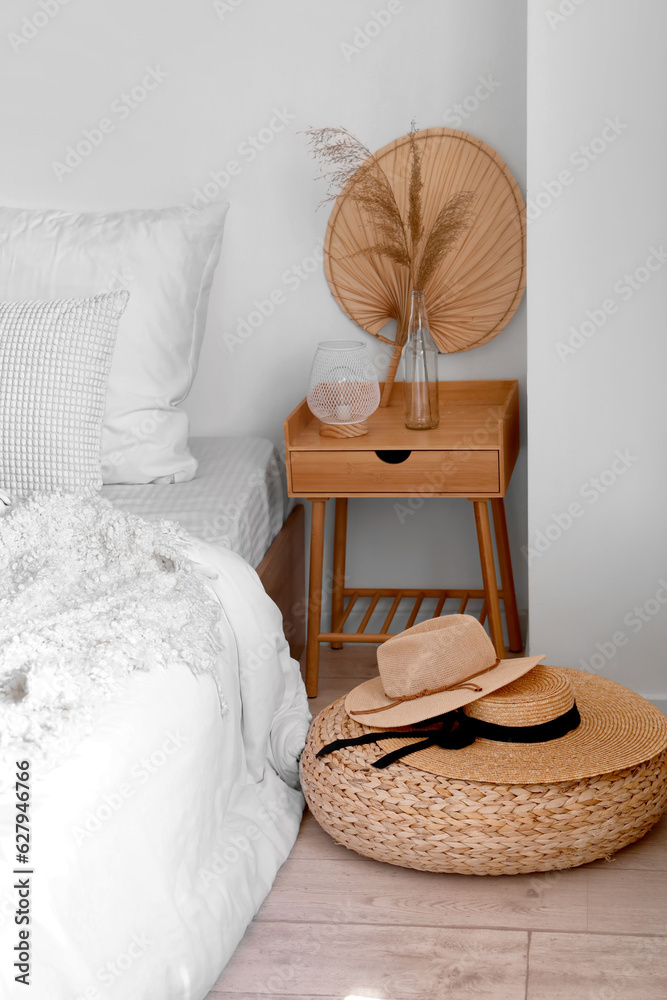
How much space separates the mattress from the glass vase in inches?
15.5

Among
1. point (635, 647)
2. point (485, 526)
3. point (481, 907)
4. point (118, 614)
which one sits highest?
point (118, 614)

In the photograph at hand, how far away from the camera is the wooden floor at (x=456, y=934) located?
134 cm

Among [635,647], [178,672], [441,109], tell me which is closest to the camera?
[178,672]

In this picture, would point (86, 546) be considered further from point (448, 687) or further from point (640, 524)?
point (640, 524)

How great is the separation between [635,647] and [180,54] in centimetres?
177

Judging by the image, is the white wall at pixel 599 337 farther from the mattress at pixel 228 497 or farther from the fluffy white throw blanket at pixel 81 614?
the fluffy white throw blanket at pixel 81 614

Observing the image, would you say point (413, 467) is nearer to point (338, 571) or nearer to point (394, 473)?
point (394, 473)

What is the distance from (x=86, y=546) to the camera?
5.33 feet

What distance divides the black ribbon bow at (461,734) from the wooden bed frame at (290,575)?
0.59 metres

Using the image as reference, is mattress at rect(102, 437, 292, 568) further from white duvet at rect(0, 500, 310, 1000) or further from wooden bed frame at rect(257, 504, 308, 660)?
white duvet at rect(0, 500, 310, 1000)

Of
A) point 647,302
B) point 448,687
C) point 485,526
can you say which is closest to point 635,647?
point 485,526

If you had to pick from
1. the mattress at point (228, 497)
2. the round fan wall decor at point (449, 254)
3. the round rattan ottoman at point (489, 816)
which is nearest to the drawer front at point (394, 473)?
the mattress at point (228, 497)

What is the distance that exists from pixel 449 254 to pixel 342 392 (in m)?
0.50

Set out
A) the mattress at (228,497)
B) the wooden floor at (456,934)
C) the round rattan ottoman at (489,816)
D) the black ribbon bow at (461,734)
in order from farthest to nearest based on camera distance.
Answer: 1. the mattress at (228,497)
2. the black ribbon bow at (461,734)
3. the round rattan ottoman at (489,816)
4. the wooden floor at (456,934)
